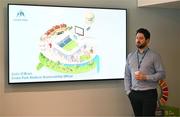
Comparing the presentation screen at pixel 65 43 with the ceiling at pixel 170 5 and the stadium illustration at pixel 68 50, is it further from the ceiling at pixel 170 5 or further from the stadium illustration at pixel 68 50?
the ceiling at pixel 170 5

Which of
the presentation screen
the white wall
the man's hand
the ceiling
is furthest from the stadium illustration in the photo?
the ceiling

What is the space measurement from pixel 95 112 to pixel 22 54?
132 cm

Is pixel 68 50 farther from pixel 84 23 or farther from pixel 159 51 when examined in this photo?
pixel 159 51

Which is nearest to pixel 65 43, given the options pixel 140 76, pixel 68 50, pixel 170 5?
pixel 68 50

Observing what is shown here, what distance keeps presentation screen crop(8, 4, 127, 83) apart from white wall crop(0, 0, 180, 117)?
0.36 feet

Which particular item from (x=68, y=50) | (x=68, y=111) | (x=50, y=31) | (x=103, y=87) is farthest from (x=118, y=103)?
(x=50, y=31)

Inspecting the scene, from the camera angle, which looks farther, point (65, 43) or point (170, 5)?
point (170, 5)

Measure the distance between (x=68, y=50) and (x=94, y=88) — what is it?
0.66 m

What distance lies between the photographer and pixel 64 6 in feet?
15.0

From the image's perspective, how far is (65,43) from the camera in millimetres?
4625

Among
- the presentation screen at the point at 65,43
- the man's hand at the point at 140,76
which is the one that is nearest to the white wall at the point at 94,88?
the presentation screen at the point at 65,43

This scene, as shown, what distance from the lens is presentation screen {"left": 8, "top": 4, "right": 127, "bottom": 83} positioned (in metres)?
4.35

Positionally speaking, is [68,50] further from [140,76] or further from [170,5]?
[170,5]

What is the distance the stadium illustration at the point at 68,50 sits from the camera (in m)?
4.51
